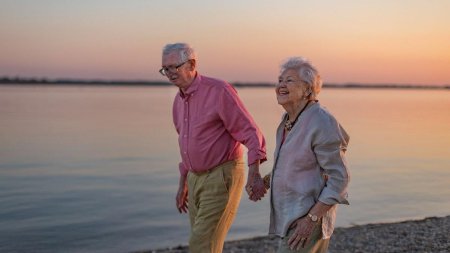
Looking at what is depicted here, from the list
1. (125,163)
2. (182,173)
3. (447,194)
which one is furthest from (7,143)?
(182,173)

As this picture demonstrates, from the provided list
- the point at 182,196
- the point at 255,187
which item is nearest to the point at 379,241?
the point at 182,196

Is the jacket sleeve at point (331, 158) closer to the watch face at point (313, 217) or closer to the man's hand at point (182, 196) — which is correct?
the watch face at point (313, 217)

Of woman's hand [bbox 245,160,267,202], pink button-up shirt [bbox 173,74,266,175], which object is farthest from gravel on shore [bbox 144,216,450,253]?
woman's hand [bbox 245,160,267,202]

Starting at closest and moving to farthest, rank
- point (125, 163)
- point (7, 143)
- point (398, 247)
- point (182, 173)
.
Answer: point (182, 173) → point (398, 247) → point (125, 163) → point (7, 143)

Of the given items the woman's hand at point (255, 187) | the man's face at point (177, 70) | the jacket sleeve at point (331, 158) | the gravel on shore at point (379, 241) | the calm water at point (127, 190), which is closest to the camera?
the jacket sleeve at point (331, 158)

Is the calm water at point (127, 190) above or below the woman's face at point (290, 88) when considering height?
below

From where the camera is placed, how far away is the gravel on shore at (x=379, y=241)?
8.04 meters

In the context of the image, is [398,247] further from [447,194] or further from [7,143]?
[7,143]

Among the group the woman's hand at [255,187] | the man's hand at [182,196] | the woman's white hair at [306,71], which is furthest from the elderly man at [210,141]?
the woman's white hair at [306,71]

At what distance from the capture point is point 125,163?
20516mm

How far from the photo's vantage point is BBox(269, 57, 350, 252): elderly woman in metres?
3.14

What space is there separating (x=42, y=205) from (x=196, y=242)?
10.1 m

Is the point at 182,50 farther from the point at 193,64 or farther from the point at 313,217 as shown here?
the point at 313,217

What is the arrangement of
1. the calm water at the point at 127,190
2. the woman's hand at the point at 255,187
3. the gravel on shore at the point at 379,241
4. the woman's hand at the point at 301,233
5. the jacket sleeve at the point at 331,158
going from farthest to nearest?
the calm water at the point at 127,190 → the gravel on shore at the point at 379,241 → the woman's hand at the point at 255,187 → the woman's hand at the point at 301,233 → the jacket sleeve at the point at 331,158
